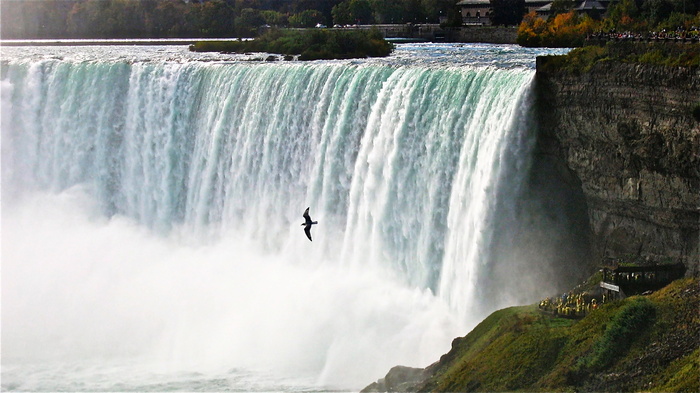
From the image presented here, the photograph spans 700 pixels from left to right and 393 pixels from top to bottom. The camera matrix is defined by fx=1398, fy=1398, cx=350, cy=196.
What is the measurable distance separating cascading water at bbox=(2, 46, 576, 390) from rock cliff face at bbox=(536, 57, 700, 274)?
1.34m

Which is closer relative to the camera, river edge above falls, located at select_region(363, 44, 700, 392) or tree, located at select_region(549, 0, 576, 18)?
river edge above falls, located at select_region(363, 44, 700, 392)

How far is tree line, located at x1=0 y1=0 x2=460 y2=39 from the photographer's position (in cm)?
8456

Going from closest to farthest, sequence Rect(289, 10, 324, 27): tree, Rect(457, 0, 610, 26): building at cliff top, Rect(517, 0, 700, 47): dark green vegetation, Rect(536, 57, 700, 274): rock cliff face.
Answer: Rect(536, 57, 700, 274): rock cliff face, Rect(517, 0, 700, 47): dark green vegetation, Rect(457, 0, 610, 26): building at cliff top, Rect(289, 10, 324, 27): tree

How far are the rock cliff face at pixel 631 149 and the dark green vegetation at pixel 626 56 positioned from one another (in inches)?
5.5

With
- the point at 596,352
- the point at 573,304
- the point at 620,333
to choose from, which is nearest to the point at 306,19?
the point at 573,304

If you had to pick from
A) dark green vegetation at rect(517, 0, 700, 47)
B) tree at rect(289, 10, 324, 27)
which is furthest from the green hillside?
tree at rect(289, 10, 324, 27)

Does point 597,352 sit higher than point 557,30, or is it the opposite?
point 557,30

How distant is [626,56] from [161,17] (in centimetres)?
5522

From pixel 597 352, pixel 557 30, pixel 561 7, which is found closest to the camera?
pixel 597 352

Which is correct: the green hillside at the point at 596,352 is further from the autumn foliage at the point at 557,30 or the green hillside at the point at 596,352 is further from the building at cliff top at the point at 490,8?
the building at cliff top at the point at 490,8

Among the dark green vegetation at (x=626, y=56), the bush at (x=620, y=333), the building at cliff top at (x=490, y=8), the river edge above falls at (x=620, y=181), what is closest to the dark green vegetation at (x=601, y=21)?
the building at cliff top at (x=490, y=8)

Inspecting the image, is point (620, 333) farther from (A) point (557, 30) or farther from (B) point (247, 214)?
(A) point (557, 30)

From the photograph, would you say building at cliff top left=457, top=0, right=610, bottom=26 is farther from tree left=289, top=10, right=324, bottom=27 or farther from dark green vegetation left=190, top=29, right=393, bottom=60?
tree left=289, top=10, right=324, bottom=27

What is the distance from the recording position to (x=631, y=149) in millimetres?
33281
